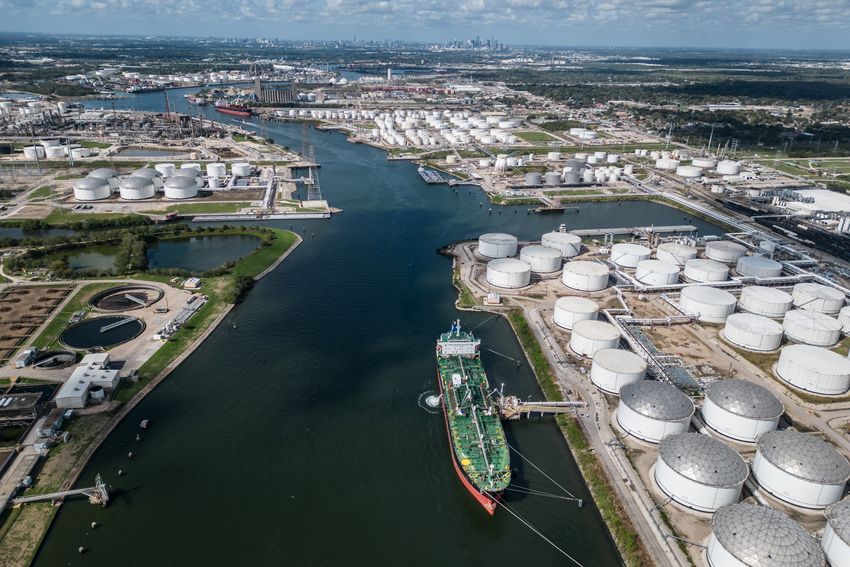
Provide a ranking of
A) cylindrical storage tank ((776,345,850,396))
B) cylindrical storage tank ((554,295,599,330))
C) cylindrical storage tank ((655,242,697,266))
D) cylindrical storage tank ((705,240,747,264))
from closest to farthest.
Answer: cylindrical storage tank ((776,345,850,396)) < cylindrical storage tank ((554,295,599,330)) < cylindrical storage tank ((655,242,697,266)) < cylindrical storage tank ((705,240,747,264))

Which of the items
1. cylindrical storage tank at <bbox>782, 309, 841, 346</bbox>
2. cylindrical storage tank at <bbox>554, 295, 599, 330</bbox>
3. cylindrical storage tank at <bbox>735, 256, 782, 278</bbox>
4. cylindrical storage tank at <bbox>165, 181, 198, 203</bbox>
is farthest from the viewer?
cylindrical storage tank at <bbox>165, 181, 198, 203</bbox>

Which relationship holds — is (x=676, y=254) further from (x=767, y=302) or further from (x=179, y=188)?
(x=179, y=188)

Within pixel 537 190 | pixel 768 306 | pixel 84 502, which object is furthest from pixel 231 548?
pixel 537 190

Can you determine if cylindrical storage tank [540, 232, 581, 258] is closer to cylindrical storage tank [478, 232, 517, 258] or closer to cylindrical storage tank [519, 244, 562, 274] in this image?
cylindrical storage tank [519, 244, 562, 274]

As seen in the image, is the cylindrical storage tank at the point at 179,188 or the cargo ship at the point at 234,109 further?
the cargo ship at the point at 234,109

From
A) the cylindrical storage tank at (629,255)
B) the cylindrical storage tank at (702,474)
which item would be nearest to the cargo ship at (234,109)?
the cylindrical storage tank at (629,255)

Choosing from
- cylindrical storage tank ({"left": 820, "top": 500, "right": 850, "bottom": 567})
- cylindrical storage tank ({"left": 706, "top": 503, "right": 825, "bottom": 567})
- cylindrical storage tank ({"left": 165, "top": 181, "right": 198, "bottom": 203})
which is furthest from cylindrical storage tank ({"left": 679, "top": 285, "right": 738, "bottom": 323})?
cylindrical storage tank ({"left": 165, "top": 181, "right": 198, "bottom": 203})

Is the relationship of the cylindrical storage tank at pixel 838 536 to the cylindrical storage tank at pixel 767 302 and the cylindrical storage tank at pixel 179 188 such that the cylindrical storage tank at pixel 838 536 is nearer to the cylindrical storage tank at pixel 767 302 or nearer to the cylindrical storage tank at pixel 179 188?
the cylindrical storage tank at pixel 767 302

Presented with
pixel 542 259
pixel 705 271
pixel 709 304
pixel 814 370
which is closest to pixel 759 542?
pixel 814 370
